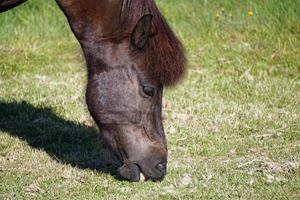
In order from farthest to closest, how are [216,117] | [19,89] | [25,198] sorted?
[19,89], [216,117], [25,198]

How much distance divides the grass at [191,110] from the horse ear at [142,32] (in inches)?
15.3

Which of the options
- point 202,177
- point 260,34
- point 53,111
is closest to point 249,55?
point 260,34

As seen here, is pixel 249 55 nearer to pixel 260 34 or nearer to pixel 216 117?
pixel 260 34

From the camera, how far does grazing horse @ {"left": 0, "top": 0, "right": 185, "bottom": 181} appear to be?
4.58 meters

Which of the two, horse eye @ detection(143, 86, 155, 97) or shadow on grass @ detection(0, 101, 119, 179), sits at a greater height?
horse eye @ detection(143, 86, 155, 97)

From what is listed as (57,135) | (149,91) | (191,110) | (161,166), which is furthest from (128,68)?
(191,110)

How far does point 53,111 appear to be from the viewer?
263 inches

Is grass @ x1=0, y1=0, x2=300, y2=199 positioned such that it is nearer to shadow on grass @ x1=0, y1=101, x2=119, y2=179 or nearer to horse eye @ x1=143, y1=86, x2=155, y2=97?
shadow on grass @ x1=0, y1=101, x2=119, y2=179

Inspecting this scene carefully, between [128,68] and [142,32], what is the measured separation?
0.25m

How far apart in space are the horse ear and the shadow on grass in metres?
0.89

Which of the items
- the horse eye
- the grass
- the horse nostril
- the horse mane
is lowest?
the grass

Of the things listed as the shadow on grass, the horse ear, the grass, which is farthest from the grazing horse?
the shadow on grass

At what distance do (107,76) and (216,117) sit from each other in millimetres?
2041

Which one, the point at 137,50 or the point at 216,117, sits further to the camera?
the point at 216,117
